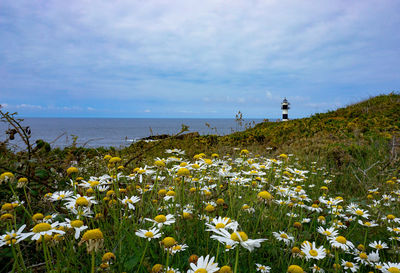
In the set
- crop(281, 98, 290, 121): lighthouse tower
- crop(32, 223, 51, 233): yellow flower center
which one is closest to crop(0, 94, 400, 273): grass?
crop(32, 223, 51, 233): yellow flower center

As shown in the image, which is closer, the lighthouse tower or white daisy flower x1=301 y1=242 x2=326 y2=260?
white daisy flower x1=301 y1=242 x2=326 y2=260

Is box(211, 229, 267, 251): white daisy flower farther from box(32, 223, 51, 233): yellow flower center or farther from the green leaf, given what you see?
box(32, 223, 51, 233): yellow flower center

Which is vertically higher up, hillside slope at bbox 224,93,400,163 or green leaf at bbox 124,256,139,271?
hillside slope at bbox 224,93,400,163

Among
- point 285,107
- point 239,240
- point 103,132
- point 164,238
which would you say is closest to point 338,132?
point 164,238

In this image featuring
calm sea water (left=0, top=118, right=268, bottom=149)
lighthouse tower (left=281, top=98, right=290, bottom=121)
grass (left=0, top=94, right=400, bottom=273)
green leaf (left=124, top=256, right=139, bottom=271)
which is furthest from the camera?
lighthouse tower (left=281, top=98, right=290, bottom=121)

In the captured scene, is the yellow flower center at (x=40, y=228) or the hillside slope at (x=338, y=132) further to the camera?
the hillside slope at (x=338, y=132)

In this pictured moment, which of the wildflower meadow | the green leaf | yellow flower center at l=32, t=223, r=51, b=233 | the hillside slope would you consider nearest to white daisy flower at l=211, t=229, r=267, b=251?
the wildflower meadow

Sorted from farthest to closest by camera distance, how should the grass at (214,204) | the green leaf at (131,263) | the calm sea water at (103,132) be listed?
1. the calm sea water at (103,132)
2. the grass at (214,204)
3. the green leaf at (131,263)

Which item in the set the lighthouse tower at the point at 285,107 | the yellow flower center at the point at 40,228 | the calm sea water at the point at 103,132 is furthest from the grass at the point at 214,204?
the lighthouse tower at the point at 285,107

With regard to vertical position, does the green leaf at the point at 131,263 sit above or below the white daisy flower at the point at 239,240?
below

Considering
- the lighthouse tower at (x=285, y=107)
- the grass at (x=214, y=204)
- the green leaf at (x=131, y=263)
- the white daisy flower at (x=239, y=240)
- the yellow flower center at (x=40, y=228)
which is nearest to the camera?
the white daisy flower at (x=239, y=240)

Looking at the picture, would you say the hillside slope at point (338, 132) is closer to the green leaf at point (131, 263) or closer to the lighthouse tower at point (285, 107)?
the green leaf at point (131, 263)

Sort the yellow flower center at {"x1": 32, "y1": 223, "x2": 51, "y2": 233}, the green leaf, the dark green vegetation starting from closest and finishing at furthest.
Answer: the yellow flower center at {"x1": 32, "y1": 223, "x2": 51, "y2": 233} < the green leaf < the dark green vegetation

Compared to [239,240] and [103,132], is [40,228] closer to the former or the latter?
[239,240]
